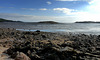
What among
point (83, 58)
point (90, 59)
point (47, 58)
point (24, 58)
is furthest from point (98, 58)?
point (24, 58)

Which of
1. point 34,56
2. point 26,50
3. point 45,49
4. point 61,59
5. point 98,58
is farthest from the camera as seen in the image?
point 26,50

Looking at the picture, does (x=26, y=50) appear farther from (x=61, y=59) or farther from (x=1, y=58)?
(x=61, y=59)

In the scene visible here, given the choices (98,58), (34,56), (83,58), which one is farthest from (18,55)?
(98,58)

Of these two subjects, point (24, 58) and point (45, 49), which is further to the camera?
point (45, 49)

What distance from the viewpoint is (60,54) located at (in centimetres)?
636

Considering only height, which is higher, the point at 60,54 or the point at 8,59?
the point at 60,54

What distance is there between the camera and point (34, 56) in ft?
21.9

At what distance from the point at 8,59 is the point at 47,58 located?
265cm

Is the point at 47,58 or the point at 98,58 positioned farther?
the point at 47,58

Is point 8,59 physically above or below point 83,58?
below

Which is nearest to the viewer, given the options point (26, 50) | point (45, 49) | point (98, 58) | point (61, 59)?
point (98, 58)

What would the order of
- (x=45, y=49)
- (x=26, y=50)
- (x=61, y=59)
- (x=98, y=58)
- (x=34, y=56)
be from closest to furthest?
(x=98, y=58) < (x=61, y=59) < (x=34, y=56) < (x=45, y=49) < (x=26, y=50)

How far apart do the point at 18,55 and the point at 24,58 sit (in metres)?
0.48

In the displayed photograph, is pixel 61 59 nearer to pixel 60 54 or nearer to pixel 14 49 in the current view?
pixel 60 54
